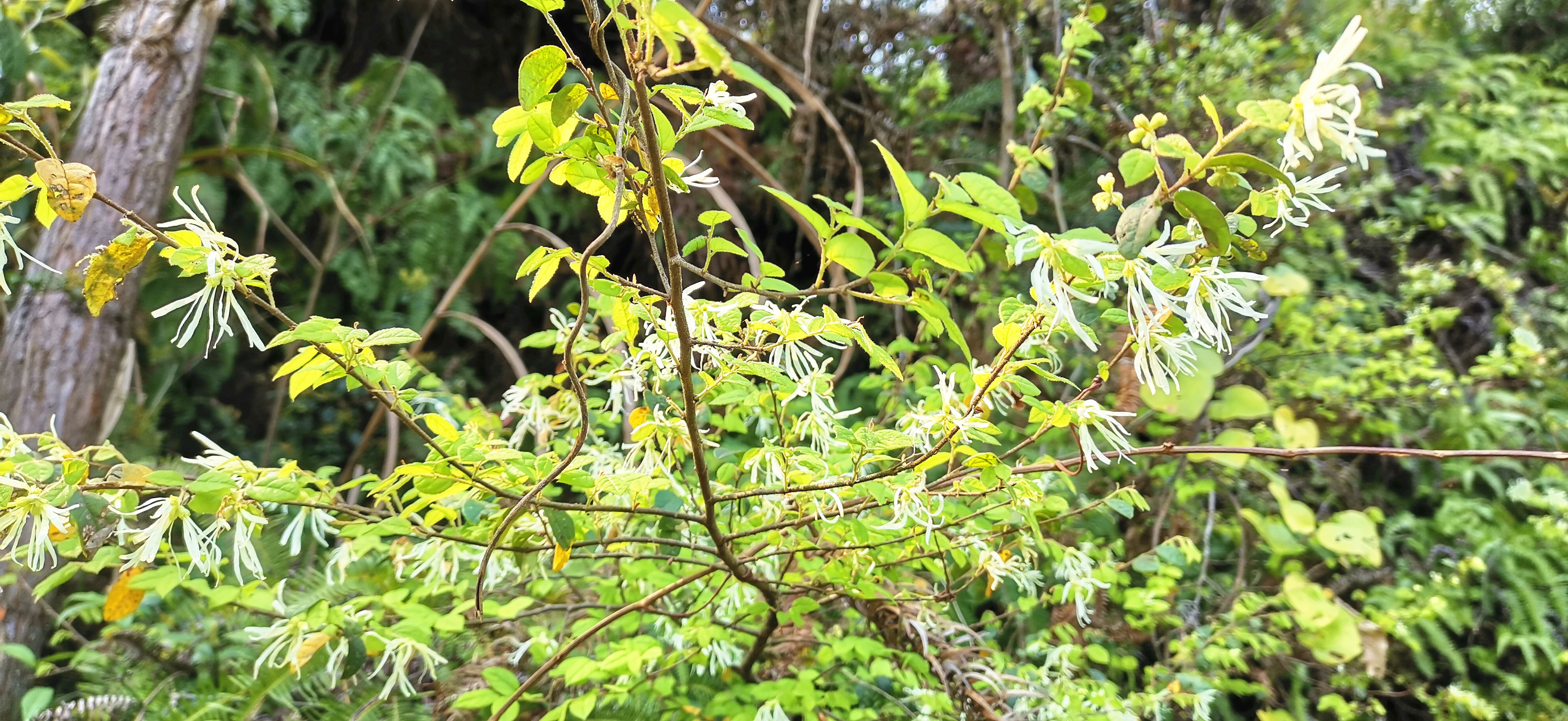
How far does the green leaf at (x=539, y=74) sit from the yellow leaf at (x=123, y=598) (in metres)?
0.68

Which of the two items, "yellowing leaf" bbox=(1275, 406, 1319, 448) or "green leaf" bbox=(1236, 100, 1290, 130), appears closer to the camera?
Answer: "green leaf" bbox=(1236, 100, 1290, 130)

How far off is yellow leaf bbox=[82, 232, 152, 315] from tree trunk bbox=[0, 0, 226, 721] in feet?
4.18

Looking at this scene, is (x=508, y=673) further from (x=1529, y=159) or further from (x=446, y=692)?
(x=1529, y=159)

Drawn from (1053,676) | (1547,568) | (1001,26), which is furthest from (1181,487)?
(1001,26)

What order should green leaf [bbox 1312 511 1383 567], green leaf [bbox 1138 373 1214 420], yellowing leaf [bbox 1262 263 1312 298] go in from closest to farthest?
green leaf [bbox 1138 373 1214 420]
green leaf [bbox 1312 511 1383 567]
yellowing leaf [bbox 1262 263 1312 298]

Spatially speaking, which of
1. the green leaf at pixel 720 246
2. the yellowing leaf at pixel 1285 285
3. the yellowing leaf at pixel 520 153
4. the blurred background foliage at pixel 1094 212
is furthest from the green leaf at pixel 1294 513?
the yellowing leaf at pixel 520 153

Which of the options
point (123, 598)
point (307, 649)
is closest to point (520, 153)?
point (307, 649)

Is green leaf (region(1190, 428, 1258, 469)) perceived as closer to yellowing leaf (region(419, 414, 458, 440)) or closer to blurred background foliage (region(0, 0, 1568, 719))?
blurred background foliage (region(0, 0, 1568, 719))

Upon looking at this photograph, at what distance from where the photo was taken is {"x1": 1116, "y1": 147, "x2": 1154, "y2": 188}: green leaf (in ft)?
1.51

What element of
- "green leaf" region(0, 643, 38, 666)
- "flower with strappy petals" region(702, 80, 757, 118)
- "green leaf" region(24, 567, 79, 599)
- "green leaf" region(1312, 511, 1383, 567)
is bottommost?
"green leaf" region(0, 643, 38, 666)

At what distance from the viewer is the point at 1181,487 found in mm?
1548

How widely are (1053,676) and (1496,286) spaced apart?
200 centimetres

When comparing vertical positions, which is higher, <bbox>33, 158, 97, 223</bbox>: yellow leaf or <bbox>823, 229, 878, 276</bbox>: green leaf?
<bbox>823, 229, 878, 276</bbox>: green leaf

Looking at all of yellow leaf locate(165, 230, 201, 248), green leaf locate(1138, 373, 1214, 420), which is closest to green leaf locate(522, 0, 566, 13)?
yellow leaf locate(165, 230, 201, 248)
